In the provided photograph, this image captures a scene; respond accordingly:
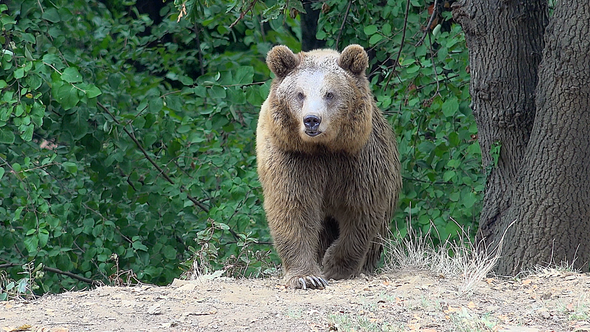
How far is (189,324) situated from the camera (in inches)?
173

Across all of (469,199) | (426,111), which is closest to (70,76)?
(426,111)

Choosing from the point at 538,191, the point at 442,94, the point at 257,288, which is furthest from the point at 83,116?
the point at 538,191

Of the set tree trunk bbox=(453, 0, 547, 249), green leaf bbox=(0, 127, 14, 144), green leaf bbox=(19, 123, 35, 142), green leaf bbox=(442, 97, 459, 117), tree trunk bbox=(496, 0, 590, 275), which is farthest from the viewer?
green leaf bbox=(442, 97, 459, 117)

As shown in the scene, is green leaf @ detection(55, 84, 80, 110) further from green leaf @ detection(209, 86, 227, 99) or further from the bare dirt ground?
the bare dirt ground

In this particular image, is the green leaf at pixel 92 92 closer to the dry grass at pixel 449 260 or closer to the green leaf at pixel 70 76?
the green leaf at pixel 70 76

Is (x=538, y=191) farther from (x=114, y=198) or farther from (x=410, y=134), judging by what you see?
(x=114, y=198)

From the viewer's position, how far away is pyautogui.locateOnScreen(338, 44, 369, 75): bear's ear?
18.8 ft

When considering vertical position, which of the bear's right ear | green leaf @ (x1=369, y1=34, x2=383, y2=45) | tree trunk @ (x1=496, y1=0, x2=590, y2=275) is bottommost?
tree trunk @ (x1=496, y1=0, x2=590, y2=275)

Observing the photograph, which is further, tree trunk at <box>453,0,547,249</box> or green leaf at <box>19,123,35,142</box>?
green leaf at <box>19,123,35,142</box>

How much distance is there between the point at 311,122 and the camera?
531 cm

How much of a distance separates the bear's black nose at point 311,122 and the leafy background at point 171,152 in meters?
1.02

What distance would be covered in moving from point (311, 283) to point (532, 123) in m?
2.00

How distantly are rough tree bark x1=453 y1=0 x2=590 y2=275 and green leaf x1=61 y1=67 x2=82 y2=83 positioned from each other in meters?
2.96

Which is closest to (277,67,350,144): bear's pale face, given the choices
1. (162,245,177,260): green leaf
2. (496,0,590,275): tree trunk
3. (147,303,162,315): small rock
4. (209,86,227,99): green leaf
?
(209,86,227,99): green leaf
